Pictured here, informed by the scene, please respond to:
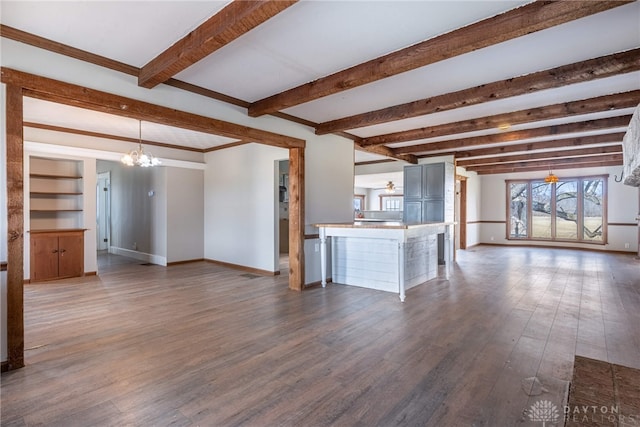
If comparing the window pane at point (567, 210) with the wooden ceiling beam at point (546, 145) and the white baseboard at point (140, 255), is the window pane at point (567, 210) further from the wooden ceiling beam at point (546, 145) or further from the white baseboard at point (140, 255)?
the white baseboard at point (140, 255)

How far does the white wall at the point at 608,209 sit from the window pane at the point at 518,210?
0.22 metres

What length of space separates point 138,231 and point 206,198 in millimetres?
1914

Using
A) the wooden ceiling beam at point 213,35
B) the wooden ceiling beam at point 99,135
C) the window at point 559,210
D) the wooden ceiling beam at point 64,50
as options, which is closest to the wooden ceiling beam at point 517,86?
the wooden ceiling beam at point 213,35

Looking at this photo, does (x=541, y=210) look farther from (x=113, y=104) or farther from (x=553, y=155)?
(x=113, y=104)

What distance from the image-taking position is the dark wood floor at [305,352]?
194 cm

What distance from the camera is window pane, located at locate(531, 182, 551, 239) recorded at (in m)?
10.3

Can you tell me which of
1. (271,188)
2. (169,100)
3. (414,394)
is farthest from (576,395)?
(271,188)

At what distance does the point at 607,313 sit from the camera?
3660 mm

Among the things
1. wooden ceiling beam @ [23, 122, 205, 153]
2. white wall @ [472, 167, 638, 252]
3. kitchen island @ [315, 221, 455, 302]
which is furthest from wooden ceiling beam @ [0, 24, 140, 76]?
white wall @ [472, 167, 638, 252]

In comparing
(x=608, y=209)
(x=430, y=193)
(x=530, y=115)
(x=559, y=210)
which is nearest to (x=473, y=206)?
(x=559, y=210)

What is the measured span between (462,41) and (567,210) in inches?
398

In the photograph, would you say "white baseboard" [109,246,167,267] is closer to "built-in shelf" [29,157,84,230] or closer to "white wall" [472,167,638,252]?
"built-in shelf" [29,157,84,230]

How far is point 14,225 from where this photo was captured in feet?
7.86

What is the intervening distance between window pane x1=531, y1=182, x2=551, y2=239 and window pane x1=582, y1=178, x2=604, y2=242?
904mm
